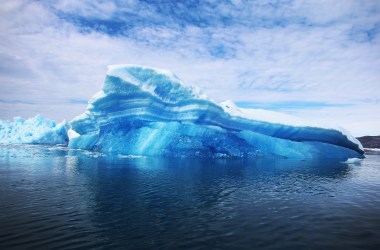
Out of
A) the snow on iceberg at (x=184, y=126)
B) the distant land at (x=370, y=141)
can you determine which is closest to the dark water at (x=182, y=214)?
the snow on iceberg at (x=184, y=126)

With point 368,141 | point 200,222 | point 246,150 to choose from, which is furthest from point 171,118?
point 368,141

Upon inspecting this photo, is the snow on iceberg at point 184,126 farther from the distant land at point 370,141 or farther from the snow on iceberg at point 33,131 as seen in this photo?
the distant land at point 370,141

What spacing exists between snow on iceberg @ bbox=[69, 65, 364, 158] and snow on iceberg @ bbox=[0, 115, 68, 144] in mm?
31499

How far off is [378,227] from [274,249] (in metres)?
4.85

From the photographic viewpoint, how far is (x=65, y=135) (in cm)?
7531

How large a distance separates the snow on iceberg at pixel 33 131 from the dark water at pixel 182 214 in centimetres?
5593

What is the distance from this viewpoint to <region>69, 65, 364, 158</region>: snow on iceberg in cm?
3438

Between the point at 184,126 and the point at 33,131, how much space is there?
4950 centimetres

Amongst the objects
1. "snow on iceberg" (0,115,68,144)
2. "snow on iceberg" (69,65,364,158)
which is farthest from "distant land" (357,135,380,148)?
"snow on iceberg" (0,115,68,144)

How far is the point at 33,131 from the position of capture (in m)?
70.4

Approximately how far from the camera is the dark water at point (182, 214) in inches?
335

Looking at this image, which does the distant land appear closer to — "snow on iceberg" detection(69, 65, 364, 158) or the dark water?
"snow on iceberg" detection(69, 65, 364, 158)

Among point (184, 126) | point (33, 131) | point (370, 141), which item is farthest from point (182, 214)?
point (370, 141)

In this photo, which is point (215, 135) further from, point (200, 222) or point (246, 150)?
point (200, 222)
